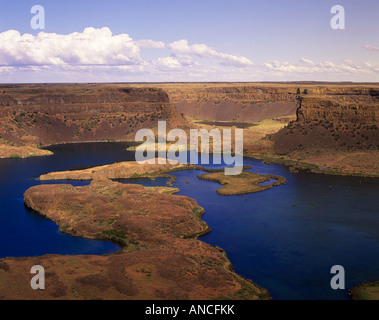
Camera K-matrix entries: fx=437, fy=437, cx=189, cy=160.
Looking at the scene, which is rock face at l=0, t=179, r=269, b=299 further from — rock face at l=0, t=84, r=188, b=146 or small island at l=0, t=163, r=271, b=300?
rock face at l=0, t=84, r=188, b=146

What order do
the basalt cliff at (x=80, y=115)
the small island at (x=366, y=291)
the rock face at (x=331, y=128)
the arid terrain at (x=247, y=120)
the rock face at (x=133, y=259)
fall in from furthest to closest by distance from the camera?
1. the basalt cliff at (x=80, y=115)
2. the rock face at (x=331, y=128)
3. the arid terrain at (x=247, y=120)
4. the small island at (x=366, y=291)
5. the rock face at (x=133, y=259)

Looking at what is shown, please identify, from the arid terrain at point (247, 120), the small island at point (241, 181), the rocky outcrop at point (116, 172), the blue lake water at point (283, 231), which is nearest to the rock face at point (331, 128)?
the arid terrain at point (247, 120)

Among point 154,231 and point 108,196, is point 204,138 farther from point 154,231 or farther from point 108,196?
point 154,231

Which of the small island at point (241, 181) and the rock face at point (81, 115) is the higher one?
the rock face at point (81, 115)

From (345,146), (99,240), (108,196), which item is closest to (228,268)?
(99,240)

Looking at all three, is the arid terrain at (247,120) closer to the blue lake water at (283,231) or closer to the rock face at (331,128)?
the rock face at (331,128)

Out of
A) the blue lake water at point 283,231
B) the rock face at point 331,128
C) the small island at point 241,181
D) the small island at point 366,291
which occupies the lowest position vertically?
the small island at point 366,291
